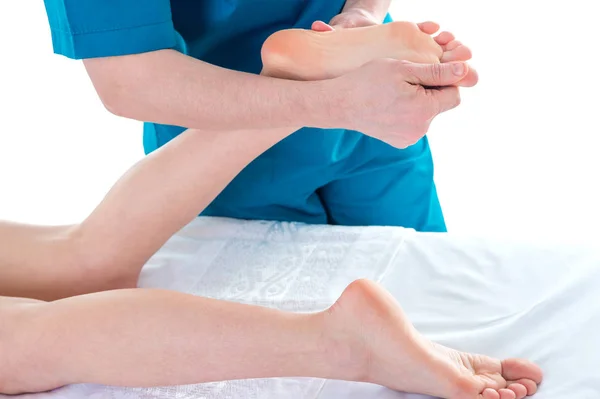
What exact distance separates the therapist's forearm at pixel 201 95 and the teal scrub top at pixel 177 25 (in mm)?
32

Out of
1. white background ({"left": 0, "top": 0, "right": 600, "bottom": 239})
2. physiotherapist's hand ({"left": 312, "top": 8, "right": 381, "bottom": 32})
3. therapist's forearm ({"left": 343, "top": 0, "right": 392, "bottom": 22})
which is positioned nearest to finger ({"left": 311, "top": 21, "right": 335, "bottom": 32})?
physiotherapist's hand ({"left": 312, "top": 8, "right": 381, "bottom": 32})

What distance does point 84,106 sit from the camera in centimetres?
304

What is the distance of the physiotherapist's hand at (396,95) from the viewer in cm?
127

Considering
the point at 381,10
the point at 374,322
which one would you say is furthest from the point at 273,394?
the point at 381,10

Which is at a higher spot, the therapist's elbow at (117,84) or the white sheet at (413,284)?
the therapist's elbow at (117,84)

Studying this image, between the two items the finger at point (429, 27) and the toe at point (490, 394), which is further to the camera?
the finger at point (429, 27)

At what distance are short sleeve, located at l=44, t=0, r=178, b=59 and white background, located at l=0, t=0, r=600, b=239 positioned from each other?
1.50 m

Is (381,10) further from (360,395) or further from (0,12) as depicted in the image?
(0,12)

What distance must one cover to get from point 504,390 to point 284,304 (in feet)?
1.39

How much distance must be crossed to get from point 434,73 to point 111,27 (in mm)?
489

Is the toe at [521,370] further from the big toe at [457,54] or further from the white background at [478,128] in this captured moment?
the white background at [478,128]

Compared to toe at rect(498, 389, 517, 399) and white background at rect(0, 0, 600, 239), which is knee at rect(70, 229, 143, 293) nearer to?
toe at rect(498, 389, 517, 399)

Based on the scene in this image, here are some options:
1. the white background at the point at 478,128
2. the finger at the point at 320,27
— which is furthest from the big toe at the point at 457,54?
the white background at the point at 478,128

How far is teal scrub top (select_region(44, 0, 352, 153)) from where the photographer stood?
1350 mm
